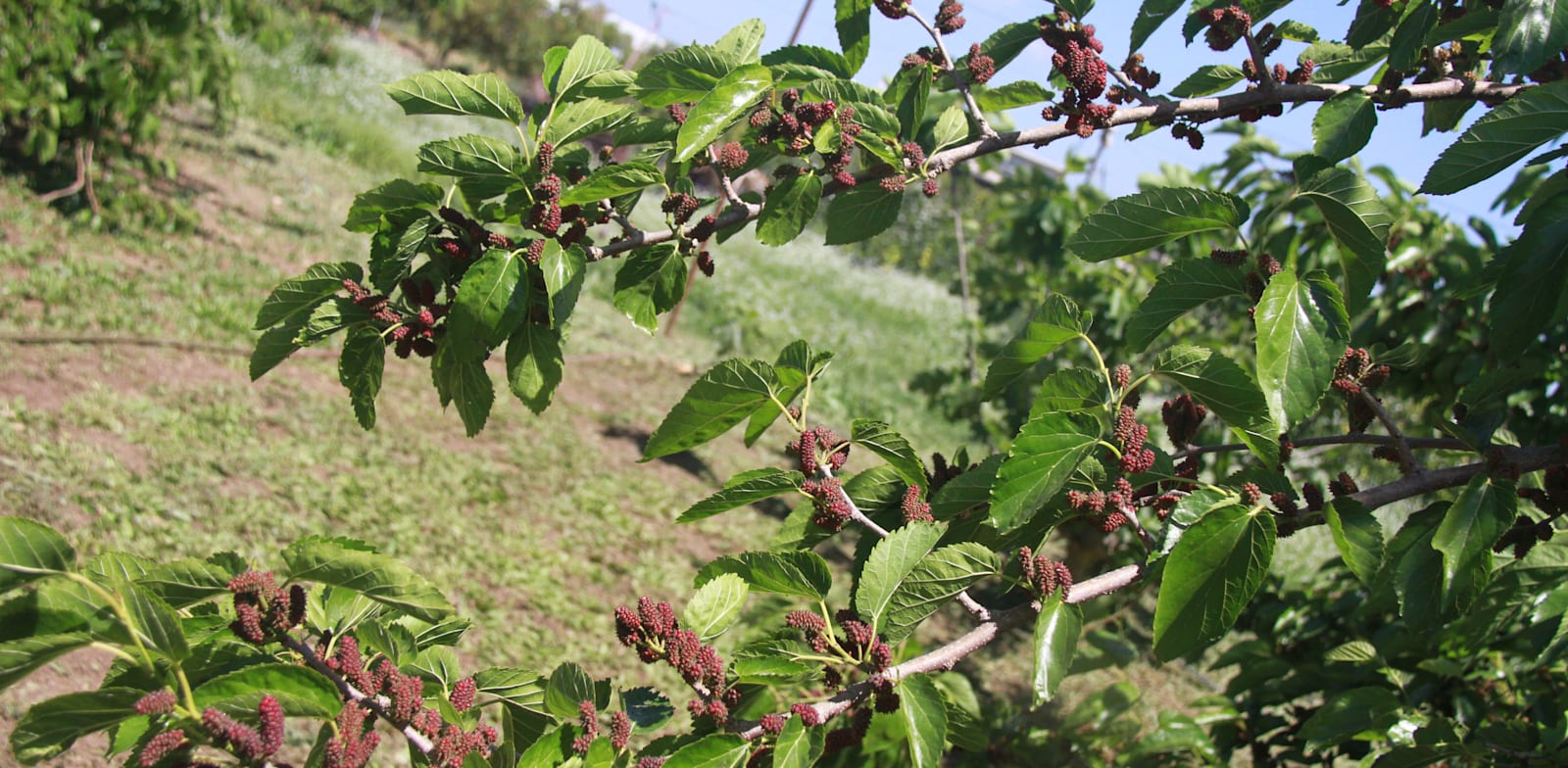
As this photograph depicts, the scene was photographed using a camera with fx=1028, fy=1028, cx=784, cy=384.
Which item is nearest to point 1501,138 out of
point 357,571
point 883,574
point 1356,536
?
point 1356,536

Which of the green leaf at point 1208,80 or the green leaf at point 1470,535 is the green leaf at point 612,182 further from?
the green leaf at point 1470,535

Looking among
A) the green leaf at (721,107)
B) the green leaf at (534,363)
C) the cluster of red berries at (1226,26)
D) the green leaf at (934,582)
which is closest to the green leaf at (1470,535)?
the green leaf at (934,582)

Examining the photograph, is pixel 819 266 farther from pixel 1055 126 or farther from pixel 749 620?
Result: pixel 1055 126

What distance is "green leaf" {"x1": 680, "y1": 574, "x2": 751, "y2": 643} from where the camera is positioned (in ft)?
3.46

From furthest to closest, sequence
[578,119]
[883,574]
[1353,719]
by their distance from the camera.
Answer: [1353,719] < [578,119] < [883,574]

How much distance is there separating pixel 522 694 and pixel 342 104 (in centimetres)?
1323

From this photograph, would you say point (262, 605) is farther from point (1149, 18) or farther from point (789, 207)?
point (1149, 18)

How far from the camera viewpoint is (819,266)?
14992mm

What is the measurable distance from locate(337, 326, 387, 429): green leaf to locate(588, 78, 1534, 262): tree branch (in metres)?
0.28

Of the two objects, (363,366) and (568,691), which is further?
(363,366)

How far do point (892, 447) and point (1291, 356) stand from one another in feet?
1.39

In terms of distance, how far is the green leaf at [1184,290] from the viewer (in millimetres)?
1139

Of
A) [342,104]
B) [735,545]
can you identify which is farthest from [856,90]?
[342,104]

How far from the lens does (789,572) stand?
41.8 inches
